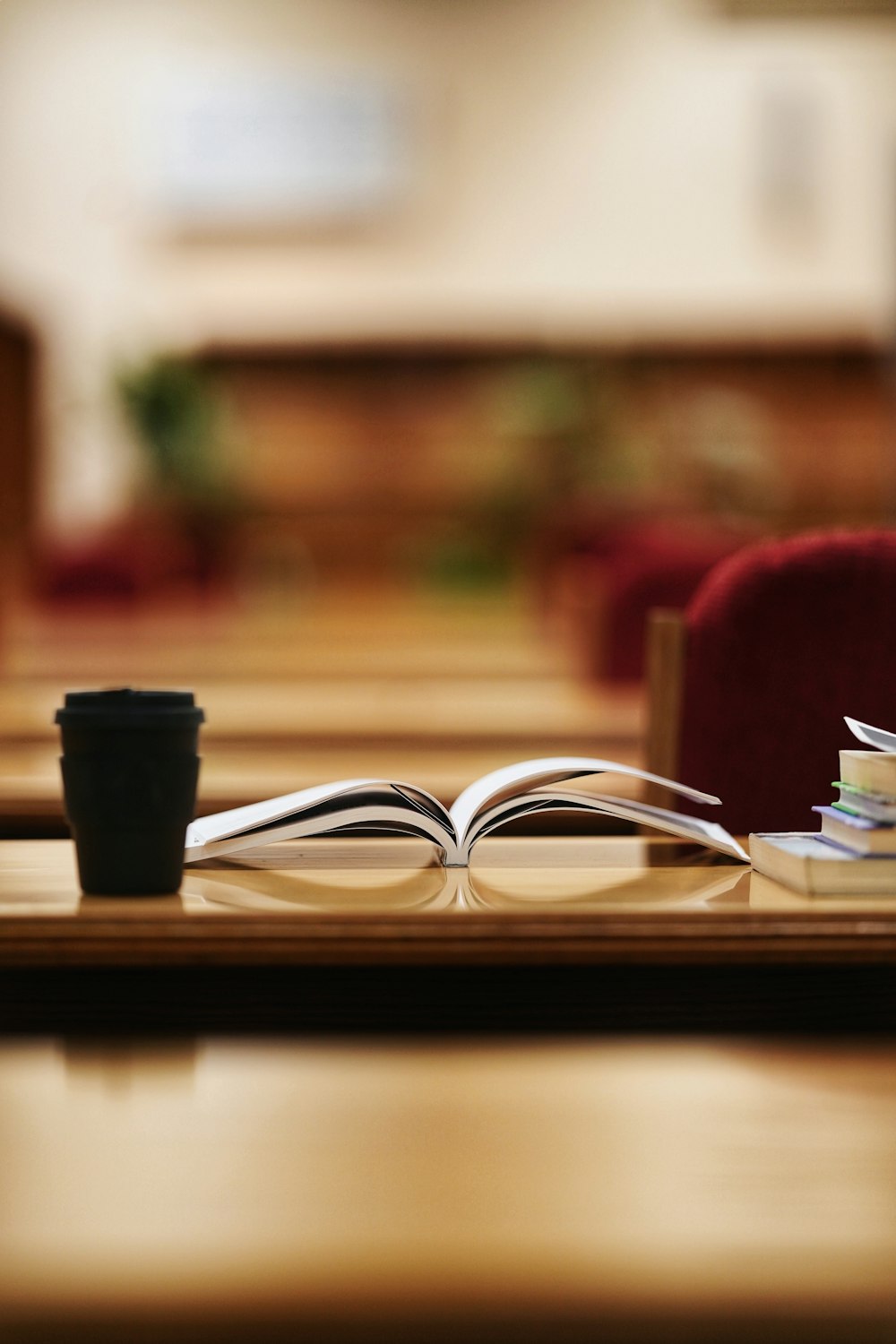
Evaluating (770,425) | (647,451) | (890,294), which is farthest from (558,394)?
(890,294)

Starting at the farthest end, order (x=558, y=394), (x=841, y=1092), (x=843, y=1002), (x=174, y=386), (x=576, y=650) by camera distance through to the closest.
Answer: (x=558, y=394)
(x=174, y=386)
(x=576, y=650)
(x=843, y=1002)
(x=841, y=1092)

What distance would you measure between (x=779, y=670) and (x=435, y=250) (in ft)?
28.3

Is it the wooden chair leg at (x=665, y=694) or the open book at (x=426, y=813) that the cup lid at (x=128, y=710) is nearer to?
the open book at (x=426, y=813)

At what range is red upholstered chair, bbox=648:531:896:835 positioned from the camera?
1269mm

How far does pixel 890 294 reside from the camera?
9234 mm

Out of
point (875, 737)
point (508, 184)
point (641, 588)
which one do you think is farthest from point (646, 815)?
point (508, 184)

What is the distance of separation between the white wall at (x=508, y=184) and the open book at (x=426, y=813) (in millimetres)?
8772

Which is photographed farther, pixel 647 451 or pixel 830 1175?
pixel 647 451

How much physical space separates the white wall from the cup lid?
8879 millimetres

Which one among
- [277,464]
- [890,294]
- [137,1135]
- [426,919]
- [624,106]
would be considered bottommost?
[137,1135]

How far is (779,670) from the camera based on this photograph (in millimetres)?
1287

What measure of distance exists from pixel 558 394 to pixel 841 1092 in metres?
7.97

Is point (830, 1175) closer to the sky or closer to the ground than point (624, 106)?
closer to the ground

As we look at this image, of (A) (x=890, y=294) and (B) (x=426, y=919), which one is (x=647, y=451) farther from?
(B) (x=426, y=919)
